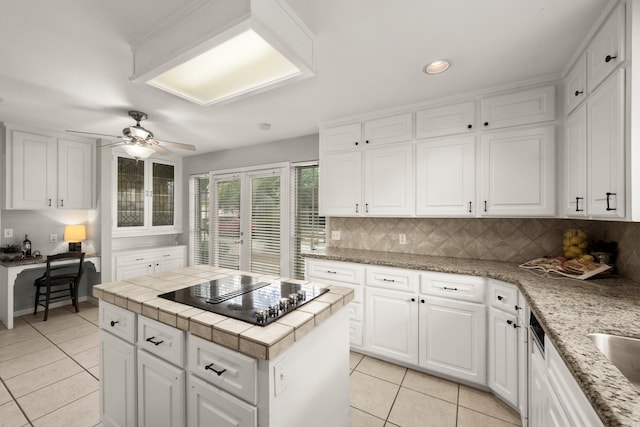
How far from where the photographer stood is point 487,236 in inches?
101

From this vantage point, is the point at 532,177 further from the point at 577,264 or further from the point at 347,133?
the point at 347,133

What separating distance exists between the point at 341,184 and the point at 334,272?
3.19ft

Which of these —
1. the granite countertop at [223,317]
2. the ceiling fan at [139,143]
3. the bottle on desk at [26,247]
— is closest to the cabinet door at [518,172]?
the granite countertop at [223,317]

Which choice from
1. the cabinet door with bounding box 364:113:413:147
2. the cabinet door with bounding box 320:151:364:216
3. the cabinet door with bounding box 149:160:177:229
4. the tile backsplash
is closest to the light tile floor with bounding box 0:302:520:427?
the tile backsplash

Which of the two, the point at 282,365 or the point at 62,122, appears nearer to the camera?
the point at 282,365

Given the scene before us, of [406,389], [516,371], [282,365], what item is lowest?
[406,389]

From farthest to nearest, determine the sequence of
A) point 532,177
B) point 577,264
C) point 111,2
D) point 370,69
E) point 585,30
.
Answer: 1. point 532,177
2. point 370,69
3. point 577,264
4. point 585,30
5. point 111,2

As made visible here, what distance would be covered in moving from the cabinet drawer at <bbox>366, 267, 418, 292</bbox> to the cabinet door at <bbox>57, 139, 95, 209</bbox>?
4.20 metres

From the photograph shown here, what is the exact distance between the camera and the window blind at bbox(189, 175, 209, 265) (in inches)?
195

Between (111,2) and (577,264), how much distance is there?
3.17m

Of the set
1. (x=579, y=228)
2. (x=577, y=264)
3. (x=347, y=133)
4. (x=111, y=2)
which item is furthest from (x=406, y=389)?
(x=111, y=2)

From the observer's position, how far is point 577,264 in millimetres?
1834

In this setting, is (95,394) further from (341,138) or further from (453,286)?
(341,138)

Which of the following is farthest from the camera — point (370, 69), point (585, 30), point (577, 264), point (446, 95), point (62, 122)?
point (62, 122)
